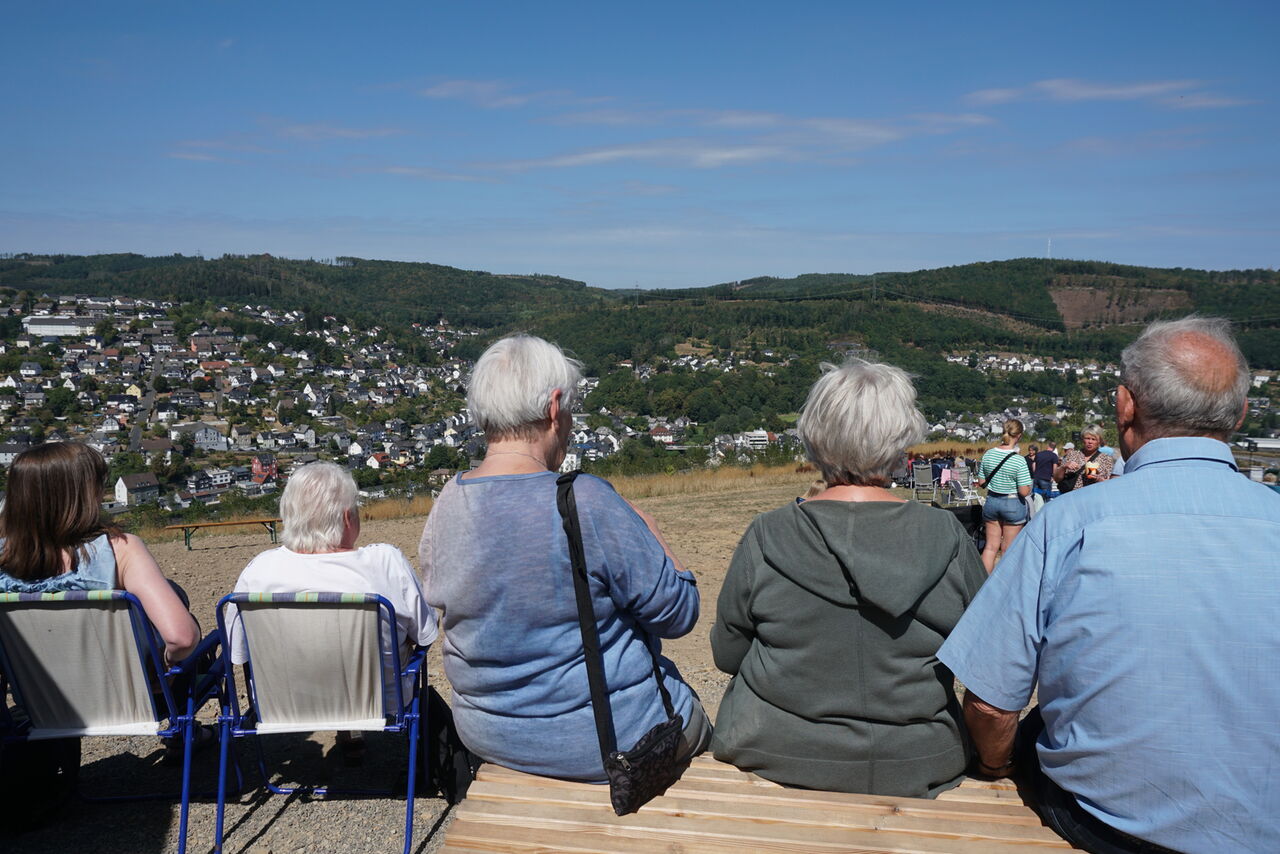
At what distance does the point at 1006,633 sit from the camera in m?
1.81

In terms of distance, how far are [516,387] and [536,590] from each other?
1.83 feet

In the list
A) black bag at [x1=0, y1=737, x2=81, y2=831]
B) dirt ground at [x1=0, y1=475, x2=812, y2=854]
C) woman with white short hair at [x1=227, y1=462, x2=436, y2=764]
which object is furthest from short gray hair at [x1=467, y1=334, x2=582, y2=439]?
black bag at [x1=0, y1=737, x2=81, y2=831]

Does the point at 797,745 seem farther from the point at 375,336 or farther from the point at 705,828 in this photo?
the point at 375,336

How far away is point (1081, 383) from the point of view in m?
43.2

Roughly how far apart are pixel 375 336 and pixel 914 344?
47071 mm

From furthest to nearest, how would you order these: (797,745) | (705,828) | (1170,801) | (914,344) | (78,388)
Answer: (914,344)
(78,388)
(797,745)
(705,828)
(1170,801)

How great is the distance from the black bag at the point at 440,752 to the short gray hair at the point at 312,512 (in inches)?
27.0

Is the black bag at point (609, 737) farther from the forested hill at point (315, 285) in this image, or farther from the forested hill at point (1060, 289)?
the forested hill at point (315, 285)

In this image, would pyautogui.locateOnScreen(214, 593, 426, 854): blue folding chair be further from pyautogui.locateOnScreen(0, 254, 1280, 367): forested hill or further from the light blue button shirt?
pyautogui.locateOnScreen(0, 254, 1280, 367): forested hill

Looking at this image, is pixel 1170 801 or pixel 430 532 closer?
pixel 1170 801

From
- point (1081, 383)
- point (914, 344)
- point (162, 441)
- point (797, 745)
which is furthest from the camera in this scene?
point (914, 344)

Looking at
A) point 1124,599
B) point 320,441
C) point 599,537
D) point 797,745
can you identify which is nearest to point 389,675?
point 599,537

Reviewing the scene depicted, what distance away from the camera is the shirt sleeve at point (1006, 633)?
1775 mm

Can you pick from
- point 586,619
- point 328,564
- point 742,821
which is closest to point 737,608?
point 586,619
